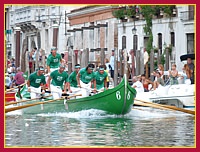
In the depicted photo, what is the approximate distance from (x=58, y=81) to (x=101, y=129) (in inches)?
162

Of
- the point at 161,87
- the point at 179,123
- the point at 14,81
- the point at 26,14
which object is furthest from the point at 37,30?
the point at 179,123

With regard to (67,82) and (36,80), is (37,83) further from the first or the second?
(67,82)

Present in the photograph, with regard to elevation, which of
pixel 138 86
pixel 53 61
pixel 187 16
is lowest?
pixel 138 86

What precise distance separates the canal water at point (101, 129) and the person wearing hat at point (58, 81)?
546mm

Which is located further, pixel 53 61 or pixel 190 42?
pixel 190 42

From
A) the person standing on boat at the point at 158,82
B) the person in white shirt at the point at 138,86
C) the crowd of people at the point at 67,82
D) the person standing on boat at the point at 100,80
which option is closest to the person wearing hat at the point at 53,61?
the crowd of people at the point at 67,82

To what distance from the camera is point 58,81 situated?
22.2 m

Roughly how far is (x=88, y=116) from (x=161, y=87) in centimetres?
317

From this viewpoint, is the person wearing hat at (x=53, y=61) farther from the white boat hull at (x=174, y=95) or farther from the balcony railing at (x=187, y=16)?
the balcony railing at (x=187, y=16)

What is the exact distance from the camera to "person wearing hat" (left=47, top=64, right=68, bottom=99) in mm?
22172

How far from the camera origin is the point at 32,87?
74.1 ft

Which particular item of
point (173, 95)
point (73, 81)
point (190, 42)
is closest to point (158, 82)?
point (173, 95)

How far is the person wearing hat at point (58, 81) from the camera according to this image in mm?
22172

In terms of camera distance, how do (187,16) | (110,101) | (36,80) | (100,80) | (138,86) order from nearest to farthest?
(110,101)
(100,80)
(36,80)
(138,86)
(187,16)
